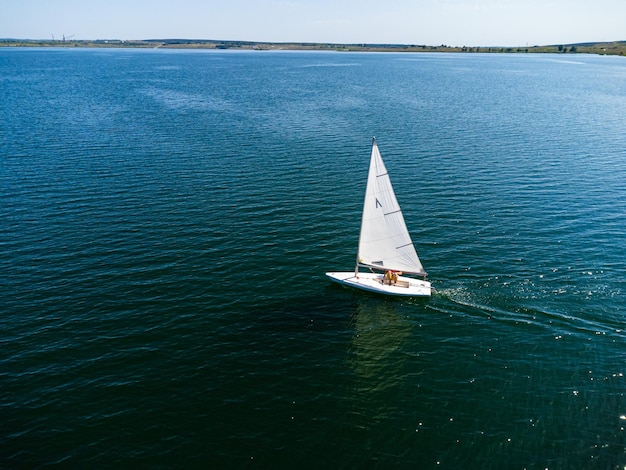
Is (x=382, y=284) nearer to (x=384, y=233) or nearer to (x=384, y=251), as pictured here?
(x=384, y=251)

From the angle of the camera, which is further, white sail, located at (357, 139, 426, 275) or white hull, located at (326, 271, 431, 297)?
white hull, located at (326, 271, 431, 297)

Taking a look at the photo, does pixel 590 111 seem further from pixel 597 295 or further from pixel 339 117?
pixel 597 295

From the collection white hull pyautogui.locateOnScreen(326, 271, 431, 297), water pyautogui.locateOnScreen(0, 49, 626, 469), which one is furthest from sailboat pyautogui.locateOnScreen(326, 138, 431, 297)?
water pyautogui.locateOnScreen(0, 49, 626, 469)

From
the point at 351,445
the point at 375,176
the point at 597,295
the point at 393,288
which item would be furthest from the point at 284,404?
the point at 597,295

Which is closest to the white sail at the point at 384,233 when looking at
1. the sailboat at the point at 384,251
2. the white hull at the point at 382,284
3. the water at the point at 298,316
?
the sailboat at the point at 384,251

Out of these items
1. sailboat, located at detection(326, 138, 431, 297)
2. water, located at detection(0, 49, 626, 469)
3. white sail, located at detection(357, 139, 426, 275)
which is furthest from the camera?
sailboat, located at detection(326, 138, 431, 297)

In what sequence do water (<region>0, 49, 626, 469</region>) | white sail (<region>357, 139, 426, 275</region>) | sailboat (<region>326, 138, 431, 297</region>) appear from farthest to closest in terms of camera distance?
1. sailboat (<region>326, 138, 431, 297</region>)
2. white sail (<region>357, 139, 426, 275</region>)
3. water (<region>0, 49, 626, 469</region>)

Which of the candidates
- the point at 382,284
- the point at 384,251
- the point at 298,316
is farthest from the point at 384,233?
the point at 298,316

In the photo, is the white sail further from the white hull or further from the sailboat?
the white hull
